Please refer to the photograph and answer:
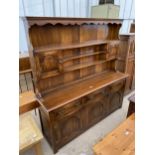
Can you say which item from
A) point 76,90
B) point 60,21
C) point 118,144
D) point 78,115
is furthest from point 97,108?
point 60,21

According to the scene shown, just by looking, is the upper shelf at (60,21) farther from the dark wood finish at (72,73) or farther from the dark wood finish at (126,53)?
the dark wood finish at (126,53)

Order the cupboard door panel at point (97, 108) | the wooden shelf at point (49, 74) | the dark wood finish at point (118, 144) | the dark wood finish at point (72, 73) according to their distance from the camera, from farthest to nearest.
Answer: the cupboard door panel at point (97, 108) < the wooden shelf at point (49, 74) < the dark wood finish at point (72, 73) < the dark wood finish at point (118, 144)

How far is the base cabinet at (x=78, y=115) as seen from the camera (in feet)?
5.67

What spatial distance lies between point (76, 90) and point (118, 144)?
894 mm

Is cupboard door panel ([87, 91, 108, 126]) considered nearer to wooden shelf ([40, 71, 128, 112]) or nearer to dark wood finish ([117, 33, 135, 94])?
wooden shelf ([40, 71, 128, 112])

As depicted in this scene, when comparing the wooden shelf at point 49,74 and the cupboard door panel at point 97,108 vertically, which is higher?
the wooden shelf at point 49,74

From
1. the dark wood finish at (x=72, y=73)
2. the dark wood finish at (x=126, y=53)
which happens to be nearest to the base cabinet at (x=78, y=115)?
the dark wood finish at (x=72, y=73)

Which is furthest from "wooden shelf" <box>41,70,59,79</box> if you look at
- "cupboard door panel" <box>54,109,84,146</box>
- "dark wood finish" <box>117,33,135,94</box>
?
"dark wood finish" <box>117,33,135,94</box>

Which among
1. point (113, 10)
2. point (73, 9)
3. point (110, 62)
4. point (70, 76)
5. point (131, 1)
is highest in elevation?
point (131, 1)

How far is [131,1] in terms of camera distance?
14.2ft
